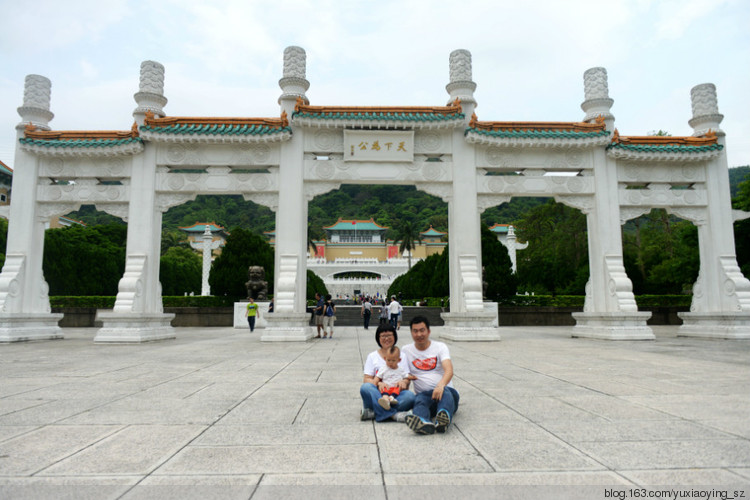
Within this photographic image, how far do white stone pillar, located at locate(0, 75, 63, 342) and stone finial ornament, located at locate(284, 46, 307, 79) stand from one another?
640 centimetres

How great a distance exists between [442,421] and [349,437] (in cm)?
67

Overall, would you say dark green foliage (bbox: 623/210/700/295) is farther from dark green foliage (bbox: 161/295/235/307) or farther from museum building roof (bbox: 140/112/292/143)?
dark green foliage (bbox: 161/295/235/307)

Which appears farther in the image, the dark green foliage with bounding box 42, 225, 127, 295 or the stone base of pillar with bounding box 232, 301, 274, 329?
the dark green foliage with bounding box 42, 225, 127, 295

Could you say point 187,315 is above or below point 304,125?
below

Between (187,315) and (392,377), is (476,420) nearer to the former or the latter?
(392,377)

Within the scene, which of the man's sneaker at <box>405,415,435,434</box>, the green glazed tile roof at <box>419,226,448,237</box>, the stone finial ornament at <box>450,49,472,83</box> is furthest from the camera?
the green glazed tile roof at <box>419,226,448,237</box>

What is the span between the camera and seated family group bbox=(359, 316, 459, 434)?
358 centimetres

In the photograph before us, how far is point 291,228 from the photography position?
1189cm

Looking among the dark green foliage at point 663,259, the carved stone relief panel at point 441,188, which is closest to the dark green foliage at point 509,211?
the dark green foliage at point 663,259

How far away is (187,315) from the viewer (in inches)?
812

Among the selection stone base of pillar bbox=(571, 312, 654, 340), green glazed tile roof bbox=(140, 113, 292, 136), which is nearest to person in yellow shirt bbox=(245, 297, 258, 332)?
green glazed tile roof bbox=(140, 113, 292, 136)

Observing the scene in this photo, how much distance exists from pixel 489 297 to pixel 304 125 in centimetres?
1335

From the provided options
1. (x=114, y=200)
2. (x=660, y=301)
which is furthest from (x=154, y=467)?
(x=660, y=301)

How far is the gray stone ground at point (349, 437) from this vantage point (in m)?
2.40
